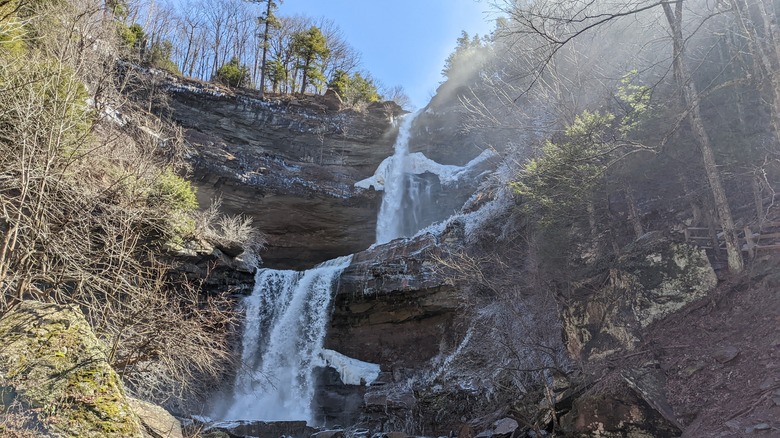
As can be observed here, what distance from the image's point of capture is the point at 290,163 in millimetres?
27391

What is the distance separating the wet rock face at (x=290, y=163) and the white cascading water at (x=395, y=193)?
1.68ft

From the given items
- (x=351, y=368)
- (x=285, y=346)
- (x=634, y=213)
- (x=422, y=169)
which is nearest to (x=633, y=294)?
(x=634, y=213)

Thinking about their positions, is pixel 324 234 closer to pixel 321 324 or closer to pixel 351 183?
pixel 351 183

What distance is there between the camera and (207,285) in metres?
20.5

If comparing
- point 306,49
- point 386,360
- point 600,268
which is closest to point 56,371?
point 600,268

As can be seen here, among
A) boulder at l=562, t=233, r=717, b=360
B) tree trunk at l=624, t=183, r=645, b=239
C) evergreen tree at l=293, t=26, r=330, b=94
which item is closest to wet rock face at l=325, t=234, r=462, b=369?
boulder at l=562, t=233, r=717, b=360

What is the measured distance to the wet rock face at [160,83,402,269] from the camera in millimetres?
25422

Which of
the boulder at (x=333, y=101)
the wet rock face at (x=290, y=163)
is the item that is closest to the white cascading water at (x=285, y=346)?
the wet rock face at (x=290, y=163)

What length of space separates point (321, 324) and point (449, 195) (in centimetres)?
1060

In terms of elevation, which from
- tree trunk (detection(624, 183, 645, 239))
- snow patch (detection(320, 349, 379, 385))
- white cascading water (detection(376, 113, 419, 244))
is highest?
white cascading water (detection(376, 113, 419, 244))

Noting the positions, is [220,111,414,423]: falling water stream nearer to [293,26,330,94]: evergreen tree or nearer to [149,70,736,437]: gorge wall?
[149,70,736,437]: gorge wall

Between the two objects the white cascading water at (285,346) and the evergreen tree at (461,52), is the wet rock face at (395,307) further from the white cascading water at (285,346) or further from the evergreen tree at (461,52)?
the evergreen tree at (461,52)

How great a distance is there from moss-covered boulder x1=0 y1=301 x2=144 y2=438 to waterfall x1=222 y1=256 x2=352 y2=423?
15.0 metres

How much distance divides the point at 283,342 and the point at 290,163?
10.9m
